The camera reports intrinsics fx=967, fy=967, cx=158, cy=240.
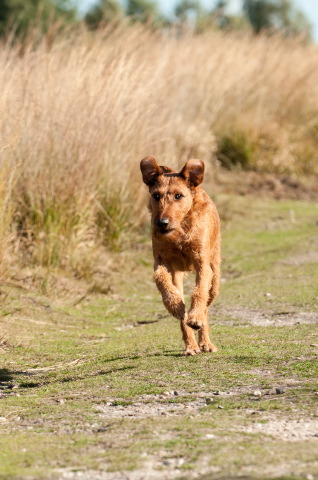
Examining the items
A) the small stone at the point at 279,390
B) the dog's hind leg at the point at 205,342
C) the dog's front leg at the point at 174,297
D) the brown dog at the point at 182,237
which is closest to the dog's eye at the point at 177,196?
the brown dog at the point at 182,237

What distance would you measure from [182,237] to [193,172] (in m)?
0.51

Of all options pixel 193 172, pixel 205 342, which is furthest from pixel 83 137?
pixel 205 342

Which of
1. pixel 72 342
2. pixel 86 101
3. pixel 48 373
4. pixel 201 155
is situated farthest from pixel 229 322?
pixel 201 155

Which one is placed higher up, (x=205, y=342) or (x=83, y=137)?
(x=83, y=137)

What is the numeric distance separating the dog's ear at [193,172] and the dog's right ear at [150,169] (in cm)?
20

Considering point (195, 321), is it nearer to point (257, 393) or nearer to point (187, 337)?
point (187, 337)

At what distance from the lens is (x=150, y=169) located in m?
6.97

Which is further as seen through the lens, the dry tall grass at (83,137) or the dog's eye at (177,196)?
the dry tall grass at (83,137)

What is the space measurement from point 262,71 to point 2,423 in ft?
47.5

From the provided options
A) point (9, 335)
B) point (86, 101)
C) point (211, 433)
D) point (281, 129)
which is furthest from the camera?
point (281, 129)

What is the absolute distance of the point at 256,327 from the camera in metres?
8.15

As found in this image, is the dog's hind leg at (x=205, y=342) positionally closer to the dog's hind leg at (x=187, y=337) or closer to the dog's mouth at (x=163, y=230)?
the dog's hind leg at (x=187, y=337)

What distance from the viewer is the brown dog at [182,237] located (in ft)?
21.5

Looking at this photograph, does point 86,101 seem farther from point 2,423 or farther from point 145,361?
point 2,423
